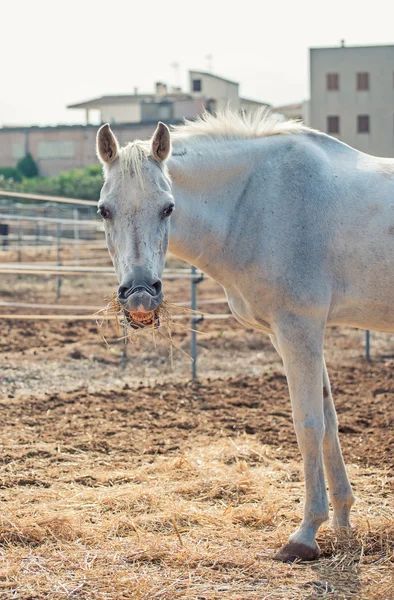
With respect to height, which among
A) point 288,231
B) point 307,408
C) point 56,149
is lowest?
point 307,408

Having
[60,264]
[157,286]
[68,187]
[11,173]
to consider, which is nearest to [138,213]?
[157,286]

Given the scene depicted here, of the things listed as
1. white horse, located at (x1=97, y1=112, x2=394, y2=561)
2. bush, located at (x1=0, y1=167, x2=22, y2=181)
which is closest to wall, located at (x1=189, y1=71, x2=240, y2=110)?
bush, located at (x1=0, y1=167, x2=22, y2=181)

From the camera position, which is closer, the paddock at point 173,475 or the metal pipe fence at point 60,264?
the paddock at point 173,475

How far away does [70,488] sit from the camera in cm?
457

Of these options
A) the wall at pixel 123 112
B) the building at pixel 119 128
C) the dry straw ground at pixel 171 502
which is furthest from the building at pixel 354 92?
the dry straw ground at pixel 171 502

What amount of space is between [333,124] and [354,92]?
5.12 ft

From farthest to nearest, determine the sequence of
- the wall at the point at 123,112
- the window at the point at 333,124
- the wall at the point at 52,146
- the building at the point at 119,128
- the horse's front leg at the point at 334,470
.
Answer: the wall at the point at 123,112 < the wall at the point at 52,146 < the building at the point at 119,128 < the window at the point at 333,124 < the horse's front leg at the point at 334,470

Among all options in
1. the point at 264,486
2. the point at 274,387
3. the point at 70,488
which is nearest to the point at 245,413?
the point at 274,387

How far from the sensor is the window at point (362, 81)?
31.3 metres

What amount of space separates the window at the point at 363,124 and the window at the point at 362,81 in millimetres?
1156

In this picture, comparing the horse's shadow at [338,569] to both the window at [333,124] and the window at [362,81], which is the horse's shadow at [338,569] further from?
the window at [362,81]

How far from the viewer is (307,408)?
3691 millimetres

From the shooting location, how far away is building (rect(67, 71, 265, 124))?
37781mm

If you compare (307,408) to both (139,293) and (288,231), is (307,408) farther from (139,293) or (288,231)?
(139,293)
